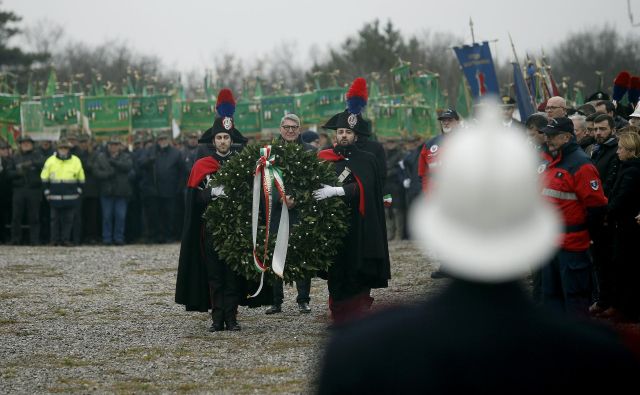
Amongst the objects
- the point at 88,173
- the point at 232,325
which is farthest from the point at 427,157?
the point at 88,173

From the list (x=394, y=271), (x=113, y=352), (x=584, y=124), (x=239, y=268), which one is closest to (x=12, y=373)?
(x=113, y=352)

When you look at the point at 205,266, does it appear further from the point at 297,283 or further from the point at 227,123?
the point at 297,283

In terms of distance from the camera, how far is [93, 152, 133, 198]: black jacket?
23516 millimetres

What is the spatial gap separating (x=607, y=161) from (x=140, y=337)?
16.0 ft

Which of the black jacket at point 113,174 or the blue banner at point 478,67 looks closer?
the blue banner at point 478,67

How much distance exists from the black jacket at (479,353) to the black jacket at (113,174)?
70.1ft

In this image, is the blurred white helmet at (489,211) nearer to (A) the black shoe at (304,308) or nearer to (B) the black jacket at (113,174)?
(A) the black shoe at (304,308)

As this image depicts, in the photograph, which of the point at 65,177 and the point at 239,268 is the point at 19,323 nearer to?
the point at 239,268

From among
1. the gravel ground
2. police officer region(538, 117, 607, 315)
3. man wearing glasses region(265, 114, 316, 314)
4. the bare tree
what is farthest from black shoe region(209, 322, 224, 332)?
the bare tree

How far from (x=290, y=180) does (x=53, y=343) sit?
2.68m

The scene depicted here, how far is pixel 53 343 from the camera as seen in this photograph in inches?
424

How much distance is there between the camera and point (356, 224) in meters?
11.1

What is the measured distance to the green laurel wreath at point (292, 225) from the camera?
10844 mm

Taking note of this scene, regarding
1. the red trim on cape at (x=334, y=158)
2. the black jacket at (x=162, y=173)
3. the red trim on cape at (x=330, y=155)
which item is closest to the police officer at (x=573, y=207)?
the red trim on cape at (x=334, y=158)
